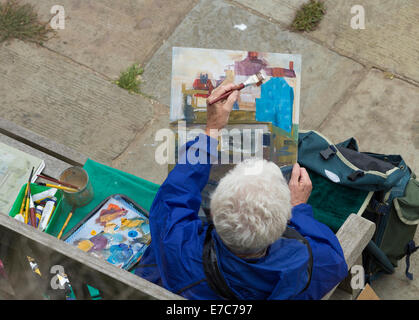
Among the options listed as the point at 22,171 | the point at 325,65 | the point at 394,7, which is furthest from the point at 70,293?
the point at 394,7

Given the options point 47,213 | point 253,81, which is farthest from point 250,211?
point 47,213

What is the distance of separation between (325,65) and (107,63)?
158 cm

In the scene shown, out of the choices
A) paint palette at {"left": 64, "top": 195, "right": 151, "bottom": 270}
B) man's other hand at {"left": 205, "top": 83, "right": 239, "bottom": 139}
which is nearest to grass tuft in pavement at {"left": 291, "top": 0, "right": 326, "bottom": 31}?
man's other hand at {"left": 205, "top": 83, "right": 239, "bottom": 139}


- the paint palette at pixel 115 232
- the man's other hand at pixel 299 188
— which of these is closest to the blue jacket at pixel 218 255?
the man's other hand at pixel 299 188

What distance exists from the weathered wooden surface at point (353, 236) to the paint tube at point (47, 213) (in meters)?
1.25

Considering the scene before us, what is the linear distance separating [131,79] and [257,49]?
94cm

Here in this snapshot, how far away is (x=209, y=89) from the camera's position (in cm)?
218

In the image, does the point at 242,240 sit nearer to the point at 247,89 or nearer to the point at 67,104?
the point at 247,89

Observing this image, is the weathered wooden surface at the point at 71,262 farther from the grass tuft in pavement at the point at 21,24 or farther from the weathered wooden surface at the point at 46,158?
the grass tuft in pavement at the point at 21,24

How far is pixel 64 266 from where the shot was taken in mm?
1261

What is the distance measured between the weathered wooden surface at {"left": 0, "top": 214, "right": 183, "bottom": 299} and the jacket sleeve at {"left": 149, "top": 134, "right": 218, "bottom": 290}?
23 cm

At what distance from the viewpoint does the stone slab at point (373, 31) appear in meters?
3.38
